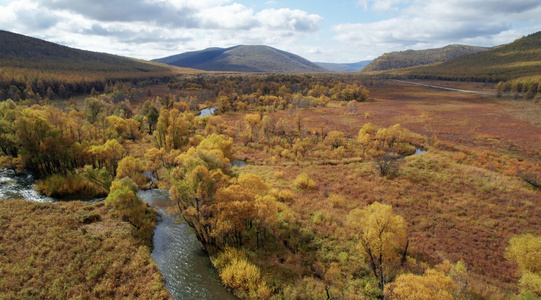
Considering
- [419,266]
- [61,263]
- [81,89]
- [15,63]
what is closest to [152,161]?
[61,263]

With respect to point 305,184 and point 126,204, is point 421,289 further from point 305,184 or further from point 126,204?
point 126,204

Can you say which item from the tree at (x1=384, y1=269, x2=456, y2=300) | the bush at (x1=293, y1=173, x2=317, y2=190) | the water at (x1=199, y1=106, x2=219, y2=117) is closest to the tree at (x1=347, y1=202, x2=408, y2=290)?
the tree at (x1=384, y1=269, x2=456, y2=300)

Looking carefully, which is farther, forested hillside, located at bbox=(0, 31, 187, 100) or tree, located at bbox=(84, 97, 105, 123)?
forested hillside, located at bbox=(0, 31, 187, 100)

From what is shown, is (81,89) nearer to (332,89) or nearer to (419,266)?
(332,89)

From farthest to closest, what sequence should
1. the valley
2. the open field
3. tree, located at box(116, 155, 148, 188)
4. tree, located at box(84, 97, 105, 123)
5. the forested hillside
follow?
1. the forested hillside
2. tree, located at box(84, 97, 105, 123)
3. tree, located at box(116, 155, 148, 188)
4. the open field
5. the valley

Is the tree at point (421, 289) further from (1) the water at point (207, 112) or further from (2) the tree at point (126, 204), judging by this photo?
(1) the water at point (207, 112)

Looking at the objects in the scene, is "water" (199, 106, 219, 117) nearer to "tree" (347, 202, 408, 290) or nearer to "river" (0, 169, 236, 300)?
"river" (0, 169, 236, 300)

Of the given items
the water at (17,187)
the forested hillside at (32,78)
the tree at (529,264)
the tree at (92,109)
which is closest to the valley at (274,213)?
the tree at (529,264)

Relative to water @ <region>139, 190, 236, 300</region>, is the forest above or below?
above
